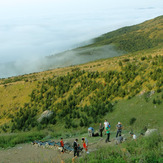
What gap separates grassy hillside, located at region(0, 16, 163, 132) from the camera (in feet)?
77.9

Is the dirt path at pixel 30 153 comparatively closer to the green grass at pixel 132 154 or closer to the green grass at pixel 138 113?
the green grass at pixel 132 154

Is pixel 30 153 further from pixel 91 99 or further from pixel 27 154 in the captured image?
pixel 91 99

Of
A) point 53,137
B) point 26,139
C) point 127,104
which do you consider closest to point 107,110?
point 127,104

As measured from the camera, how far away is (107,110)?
25.6m

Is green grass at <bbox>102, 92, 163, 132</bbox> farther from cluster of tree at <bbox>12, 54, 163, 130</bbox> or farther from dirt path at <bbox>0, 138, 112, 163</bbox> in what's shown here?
dirt path at <bbox>0, 138, 112, 163</bbox>

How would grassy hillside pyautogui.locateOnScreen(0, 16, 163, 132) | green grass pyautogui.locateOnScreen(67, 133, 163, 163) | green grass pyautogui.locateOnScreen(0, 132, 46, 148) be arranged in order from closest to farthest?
1. green grass pyautogui.locateOnScreen(67, 133, 163, 163)
2. green grass pyautogui.locateOnScreen(0, 132, 46, 148)
3. grassy hillside pyautogui.locateOnScreen(0, 16, 163, 132)

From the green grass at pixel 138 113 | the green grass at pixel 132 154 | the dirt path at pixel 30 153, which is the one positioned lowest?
the green grass at pixel 138 113

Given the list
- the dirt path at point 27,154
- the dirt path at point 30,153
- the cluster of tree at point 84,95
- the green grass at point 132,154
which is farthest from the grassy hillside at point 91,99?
the dirt path at point 27,154

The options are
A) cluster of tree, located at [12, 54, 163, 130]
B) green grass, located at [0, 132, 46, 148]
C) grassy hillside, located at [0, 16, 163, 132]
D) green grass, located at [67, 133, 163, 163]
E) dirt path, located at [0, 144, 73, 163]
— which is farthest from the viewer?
cluster of tree, located at [12, 54, 163, 130]

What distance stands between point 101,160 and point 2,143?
12436 millimetres

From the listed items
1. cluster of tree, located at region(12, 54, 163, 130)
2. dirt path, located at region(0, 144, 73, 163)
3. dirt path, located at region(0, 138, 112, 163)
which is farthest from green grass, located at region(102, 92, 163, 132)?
dirt path, located at region(0, 144, 73, 163)

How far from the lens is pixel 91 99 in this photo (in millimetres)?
29219

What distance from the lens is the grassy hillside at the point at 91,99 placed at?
23.7 m

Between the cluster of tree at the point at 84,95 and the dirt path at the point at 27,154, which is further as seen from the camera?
the cluster of tree at the point at 84,95
